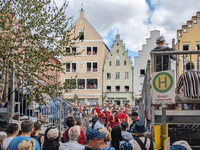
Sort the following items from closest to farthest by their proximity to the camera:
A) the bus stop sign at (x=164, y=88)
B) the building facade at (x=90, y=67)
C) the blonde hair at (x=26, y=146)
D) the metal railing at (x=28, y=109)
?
1. the blonde hair at (x=26, y=146)
2. the bus stop sign at (x=164, y=88)
3. the metal railing at (x=28, y=109)
4. the building facade at (x=90, y=67)

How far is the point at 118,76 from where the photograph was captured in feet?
145

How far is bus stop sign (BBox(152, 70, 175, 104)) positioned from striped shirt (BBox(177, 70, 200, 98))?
733 millimetres

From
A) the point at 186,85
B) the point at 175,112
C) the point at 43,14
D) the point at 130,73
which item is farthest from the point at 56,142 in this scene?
the point at 130,73

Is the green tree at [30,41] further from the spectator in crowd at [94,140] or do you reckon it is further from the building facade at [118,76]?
the building facade at [118,76]

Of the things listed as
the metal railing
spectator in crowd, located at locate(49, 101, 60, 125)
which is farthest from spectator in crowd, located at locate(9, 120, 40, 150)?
spectator in crowd, located at locate(49, 101, 60, 125)

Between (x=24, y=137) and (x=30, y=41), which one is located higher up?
(x=30, y=41)

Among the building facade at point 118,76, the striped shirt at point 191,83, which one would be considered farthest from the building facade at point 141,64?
the striped shirt at point 191,83

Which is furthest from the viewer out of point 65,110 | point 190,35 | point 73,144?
point 190,35

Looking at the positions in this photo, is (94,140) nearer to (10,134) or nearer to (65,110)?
(10,134)

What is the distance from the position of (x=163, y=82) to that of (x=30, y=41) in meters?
4.31

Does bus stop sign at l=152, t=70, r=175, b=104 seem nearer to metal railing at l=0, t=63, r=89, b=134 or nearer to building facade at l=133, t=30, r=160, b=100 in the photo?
metal railing at l=0, t=63, r=89, b=134

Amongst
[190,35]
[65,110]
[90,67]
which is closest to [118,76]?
[90,67]

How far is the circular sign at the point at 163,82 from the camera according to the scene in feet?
13.7

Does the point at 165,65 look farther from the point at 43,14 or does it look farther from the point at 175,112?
the point at 43,14
